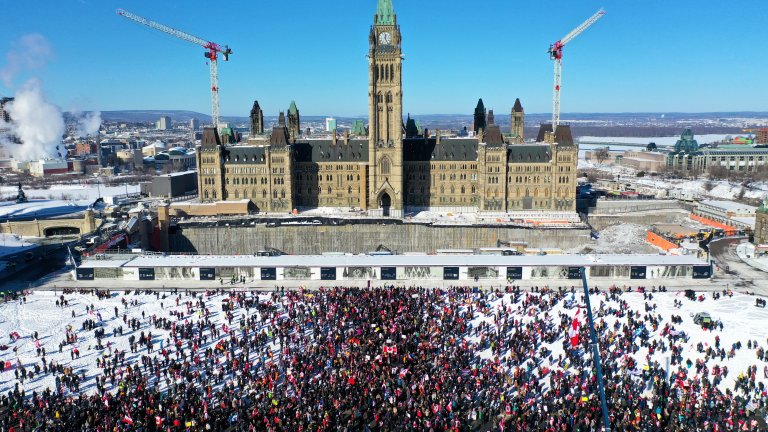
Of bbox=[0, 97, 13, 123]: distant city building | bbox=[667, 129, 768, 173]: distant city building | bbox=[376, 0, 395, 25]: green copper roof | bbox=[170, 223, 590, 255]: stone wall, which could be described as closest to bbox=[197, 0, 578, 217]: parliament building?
bbox=[376, 0, 395, 25]: green copper roof

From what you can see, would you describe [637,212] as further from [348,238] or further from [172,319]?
[172,319]

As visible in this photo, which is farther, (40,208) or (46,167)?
(46,167)

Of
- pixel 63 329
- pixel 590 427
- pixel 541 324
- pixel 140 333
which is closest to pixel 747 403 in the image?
pixel 590 427

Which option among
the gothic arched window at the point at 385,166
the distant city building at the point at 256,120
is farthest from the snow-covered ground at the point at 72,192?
the gothic arched window at the point at 385,166

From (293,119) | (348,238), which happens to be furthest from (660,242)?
(293,119)

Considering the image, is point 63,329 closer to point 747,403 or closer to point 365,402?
point 365,402

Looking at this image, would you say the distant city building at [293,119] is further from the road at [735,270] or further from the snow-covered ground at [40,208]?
the road at [735,270]
